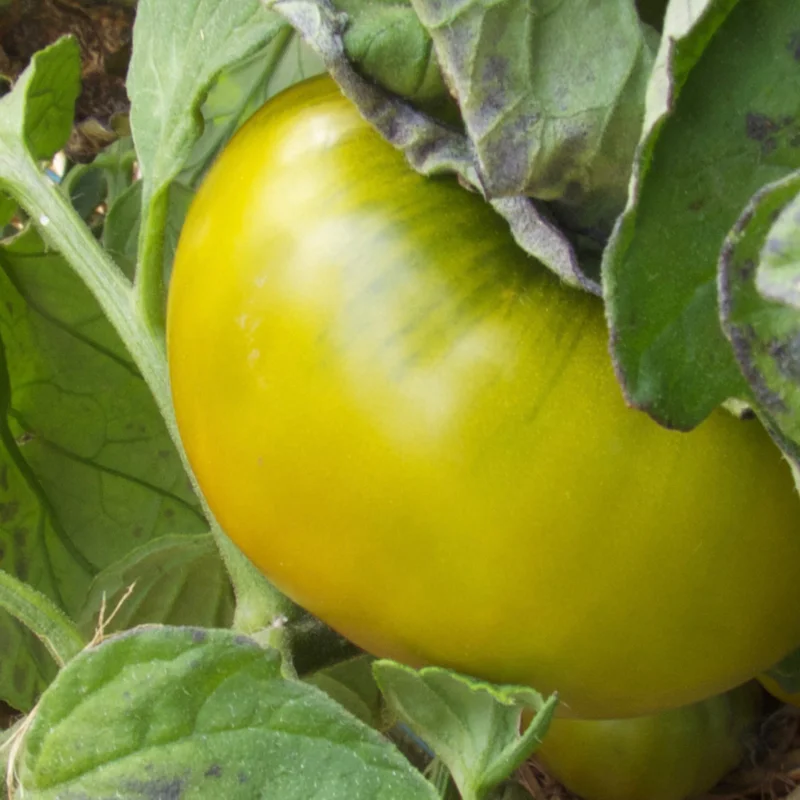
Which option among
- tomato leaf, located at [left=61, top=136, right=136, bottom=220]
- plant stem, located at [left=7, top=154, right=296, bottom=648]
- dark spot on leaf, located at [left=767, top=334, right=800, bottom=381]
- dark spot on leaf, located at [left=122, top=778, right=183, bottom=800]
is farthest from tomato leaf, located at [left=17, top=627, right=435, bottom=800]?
tomato leaf, located at [left=61, top=136, right=136, bottom=220]

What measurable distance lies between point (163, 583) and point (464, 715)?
1.02 feet

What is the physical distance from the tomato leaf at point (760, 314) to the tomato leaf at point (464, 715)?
165 mm

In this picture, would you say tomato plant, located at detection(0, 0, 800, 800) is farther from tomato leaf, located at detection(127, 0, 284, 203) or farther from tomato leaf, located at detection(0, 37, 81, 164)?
tomato leaf, located at detection(0, 37, 81, 164)

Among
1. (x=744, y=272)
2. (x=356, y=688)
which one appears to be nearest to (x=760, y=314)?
(x=744, y=272)

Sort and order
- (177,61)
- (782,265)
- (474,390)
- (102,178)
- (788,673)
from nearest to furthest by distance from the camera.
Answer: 1. (782,265)
2. (474,390)
3. (177,61)
4. (788,673)
5. (102,178)

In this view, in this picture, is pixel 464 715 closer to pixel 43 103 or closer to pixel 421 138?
pixel 421 138

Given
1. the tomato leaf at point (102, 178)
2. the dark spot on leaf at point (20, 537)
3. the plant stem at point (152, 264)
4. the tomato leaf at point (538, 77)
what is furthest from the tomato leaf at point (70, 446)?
the tomato leaf at point (538, 77)

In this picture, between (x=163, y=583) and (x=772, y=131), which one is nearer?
(x=772, y=131)

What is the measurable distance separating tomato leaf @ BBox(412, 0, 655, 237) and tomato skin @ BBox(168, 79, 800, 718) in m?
0.05

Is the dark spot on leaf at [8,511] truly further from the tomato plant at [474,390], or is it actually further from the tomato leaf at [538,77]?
the tomato leaf at [538,77]

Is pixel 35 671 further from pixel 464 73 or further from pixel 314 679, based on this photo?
pixel 464 73

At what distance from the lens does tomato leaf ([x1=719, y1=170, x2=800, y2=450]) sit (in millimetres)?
285

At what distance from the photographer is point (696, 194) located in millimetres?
326

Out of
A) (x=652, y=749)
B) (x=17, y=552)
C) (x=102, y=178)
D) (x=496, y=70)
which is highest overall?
(x=496, y=70)
